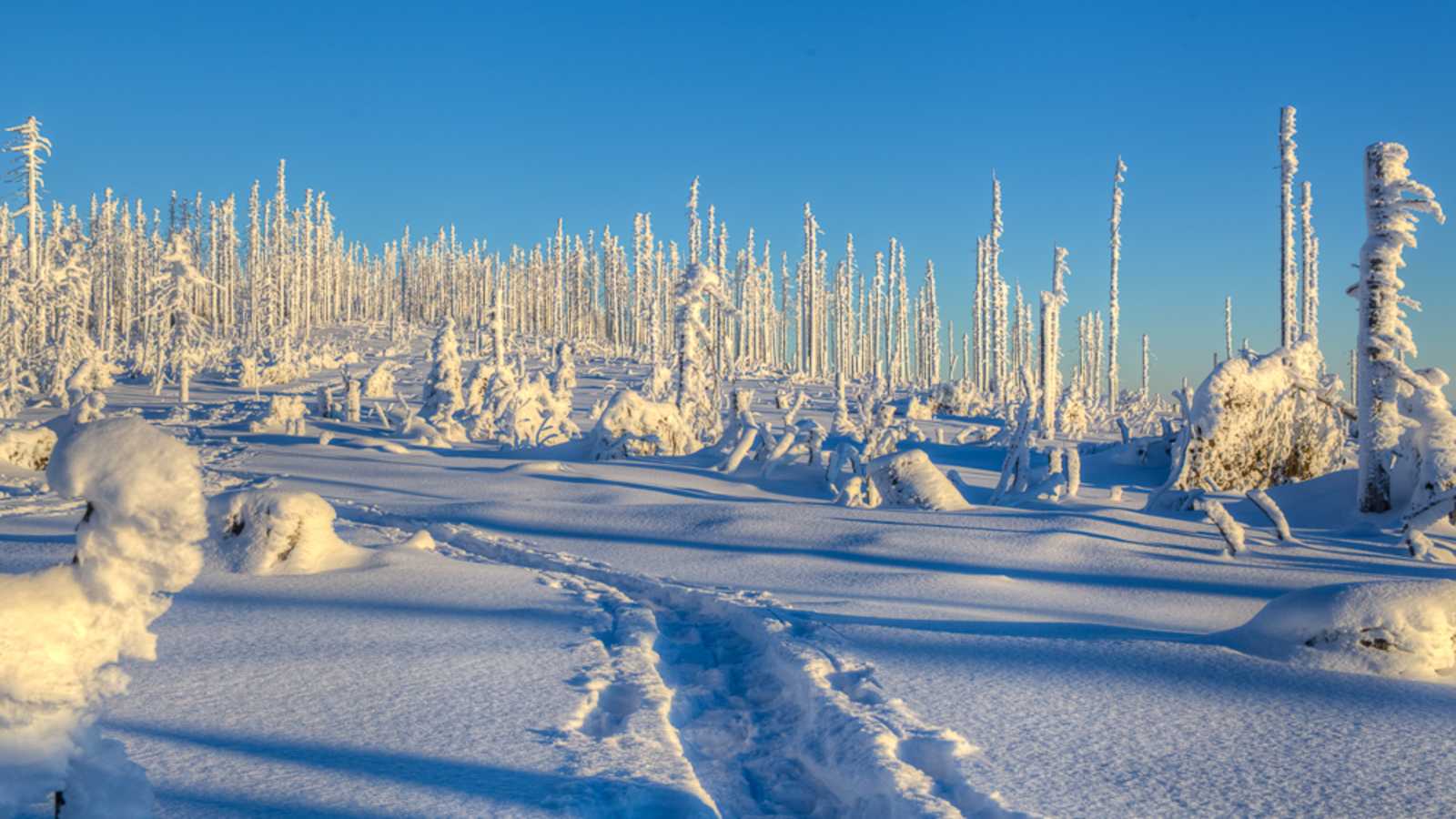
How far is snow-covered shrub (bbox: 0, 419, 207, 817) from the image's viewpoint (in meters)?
2.15

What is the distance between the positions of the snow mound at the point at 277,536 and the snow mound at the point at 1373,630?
6.52 meters

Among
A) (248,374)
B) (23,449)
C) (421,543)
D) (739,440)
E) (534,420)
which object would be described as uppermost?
(248,374)

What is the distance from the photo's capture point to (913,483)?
36.4 feet

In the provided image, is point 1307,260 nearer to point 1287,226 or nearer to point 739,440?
point 1287,226

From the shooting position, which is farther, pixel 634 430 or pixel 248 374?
pixel 248 374

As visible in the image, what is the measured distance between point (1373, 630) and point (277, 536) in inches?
286

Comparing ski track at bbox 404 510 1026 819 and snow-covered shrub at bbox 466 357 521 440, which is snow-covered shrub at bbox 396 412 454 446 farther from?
ski track at bbox 404 510 1026 819

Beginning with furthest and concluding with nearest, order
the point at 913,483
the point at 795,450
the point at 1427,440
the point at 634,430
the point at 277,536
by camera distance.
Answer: the point at 634,430 → the point at 795,450 → the point at 913,483 → the point at 1427,440 → the point at 277,536

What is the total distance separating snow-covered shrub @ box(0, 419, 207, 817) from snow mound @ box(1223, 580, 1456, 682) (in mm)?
5162

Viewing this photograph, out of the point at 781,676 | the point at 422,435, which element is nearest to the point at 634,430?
the point at 422,435

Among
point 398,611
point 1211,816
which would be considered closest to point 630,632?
point 398,611

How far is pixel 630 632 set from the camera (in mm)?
5773

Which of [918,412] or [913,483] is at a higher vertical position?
[918,412]

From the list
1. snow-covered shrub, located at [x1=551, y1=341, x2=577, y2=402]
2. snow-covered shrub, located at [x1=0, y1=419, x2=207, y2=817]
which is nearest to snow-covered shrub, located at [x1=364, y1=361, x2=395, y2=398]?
snow-covered shrub, located at [x1=551, y1=341, x2=577, y2=402]
